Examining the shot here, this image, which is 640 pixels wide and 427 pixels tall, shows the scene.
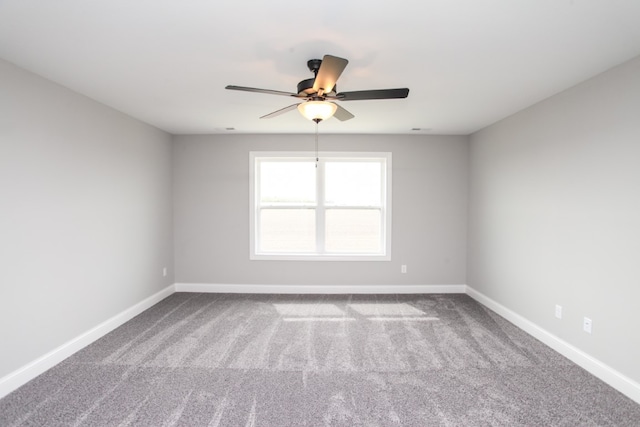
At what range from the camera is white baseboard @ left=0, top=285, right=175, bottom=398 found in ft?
8.01

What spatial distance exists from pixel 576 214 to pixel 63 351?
15.2 feet

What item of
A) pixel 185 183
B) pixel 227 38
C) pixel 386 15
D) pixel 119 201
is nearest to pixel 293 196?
pixel 185 183

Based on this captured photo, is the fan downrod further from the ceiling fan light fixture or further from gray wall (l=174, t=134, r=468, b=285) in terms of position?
gray wall (l=174, t=134, r=468, b=285)

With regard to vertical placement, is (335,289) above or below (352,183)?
below

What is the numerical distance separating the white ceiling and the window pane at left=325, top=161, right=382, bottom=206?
175cm

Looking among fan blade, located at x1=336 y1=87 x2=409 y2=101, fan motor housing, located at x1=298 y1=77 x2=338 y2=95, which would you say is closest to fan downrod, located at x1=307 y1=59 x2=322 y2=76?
fan motor housing, located at x1=298 y1=77 x2=338 y2=95

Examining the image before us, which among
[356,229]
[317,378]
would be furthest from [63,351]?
[356,229]

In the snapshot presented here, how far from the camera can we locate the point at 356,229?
16.9 feet

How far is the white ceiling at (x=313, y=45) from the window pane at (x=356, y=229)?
80.9 inches

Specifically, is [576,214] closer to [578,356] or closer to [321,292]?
[578,356]

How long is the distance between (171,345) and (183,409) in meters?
1.10

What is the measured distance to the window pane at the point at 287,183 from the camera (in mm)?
5137

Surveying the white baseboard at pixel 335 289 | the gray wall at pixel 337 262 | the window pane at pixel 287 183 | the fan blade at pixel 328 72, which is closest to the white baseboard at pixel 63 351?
the white baseboard at pixel 335 289

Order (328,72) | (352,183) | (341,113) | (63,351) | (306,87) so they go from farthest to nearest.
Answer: (352,183), (63,351), (341,113), (306,87), (328,72)
